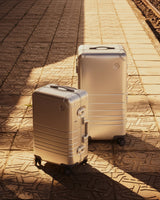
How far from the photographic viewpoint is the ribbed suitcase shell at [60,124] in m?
4.02

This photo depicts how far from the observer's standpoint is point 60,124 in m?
4.05

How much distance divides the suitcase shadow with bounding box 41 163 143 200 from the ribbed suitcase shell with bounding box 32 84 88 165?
15 centimetres

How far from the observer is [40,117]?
4.20 meters

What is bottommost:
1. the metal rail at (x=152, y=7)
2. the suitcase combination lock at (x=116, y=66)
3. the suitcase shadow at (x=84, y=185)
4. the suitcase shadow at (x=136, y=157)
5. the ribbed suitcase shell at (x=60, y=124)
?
the suitcase shadow at (x=136, y=157)

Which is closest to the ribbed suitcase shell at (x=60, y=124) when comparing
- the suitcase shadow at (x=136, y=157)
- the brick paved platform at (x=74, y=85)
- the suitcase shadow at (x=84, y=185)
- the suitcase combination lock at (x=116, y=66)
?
the suitcase shadow at (x=84, y=185)

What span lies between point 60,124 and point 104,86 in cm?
82

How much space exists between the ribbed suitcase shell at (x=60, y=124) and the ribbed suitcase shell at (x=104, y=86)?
1.52 feet

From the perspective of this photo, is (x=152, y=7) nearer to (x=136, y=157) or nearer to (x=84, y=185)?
(x=136, y=157)

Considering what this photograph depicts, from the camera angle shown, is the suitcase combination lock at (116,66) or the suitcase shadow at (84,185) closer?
the suitcase shadow at (84,185)

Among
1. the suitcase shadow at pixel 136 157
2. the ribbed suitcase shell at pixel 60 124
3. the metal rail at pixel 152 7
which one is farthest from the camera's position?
the metal rail at pixel 152 7

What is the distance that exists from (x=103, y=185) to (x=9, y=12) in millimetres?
9961

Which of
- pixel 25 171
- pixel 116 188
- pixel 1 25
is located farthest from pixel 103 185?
pixel 1 25

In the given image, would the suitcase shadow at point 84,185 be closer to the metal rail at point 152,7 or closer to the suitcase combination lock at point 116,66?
the suitcase combination lock at point 116,66

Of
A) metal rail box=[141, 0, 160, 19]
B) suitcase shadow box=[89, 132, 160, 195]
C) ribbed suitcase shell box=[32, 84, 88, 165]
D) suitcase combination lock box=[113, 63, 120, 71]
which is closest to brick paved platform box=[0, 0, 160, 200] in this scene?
suitcase shadow box=[89, 132, 160, 195]
